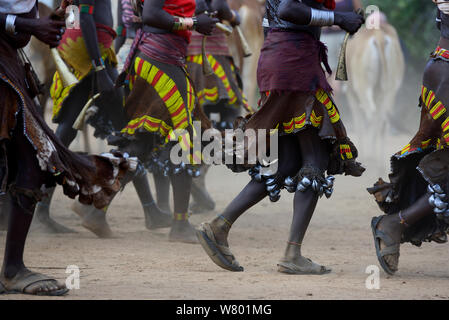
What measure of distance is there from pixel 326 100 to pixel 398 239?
36.3 inches

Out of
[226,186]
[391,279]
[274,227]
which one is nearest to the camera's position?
[391,279]

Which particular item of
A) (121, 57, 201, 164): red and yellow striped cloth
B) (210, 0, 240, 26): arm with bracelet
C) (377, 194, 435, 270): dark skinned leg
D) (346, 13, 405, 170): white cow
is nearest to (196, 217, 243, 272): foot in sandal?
(377, 194, 435, 270): dark skinned leg

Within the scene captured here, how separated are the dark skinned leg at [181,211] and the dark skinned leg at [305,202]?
4.60ft

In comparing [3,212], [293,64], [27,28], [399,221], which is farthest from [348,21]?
[3,212]

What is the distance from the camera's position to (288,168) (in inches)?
187

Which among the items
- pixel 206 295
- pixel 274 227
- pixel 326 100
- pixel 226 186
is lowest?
pixel 226 186

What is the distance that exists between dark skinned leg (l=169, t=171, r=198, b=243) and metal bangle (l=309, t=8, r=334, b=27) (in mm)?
1855

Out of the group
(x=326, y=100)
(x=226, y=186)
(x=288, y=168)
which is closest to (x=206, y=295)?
(x=288, y=168)

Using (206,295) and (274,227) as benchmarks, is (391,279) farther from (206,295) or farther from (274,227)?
(274,227)

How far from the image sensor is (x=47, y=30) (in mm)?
3912

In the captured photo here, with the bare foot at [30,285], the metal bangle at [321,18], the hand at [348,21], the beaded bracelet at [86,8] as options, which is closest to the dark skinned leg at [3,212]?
the beaded bracelet at [86,8]

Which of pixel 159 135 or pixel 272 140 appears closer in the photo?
pixel 272 140

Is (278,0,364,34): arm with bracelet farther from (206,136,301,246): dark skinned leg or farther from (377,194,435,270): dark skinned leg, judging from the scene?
(377,194,435,270): dark skinned leg

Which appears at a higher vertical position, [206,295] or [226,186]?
[206,295]
